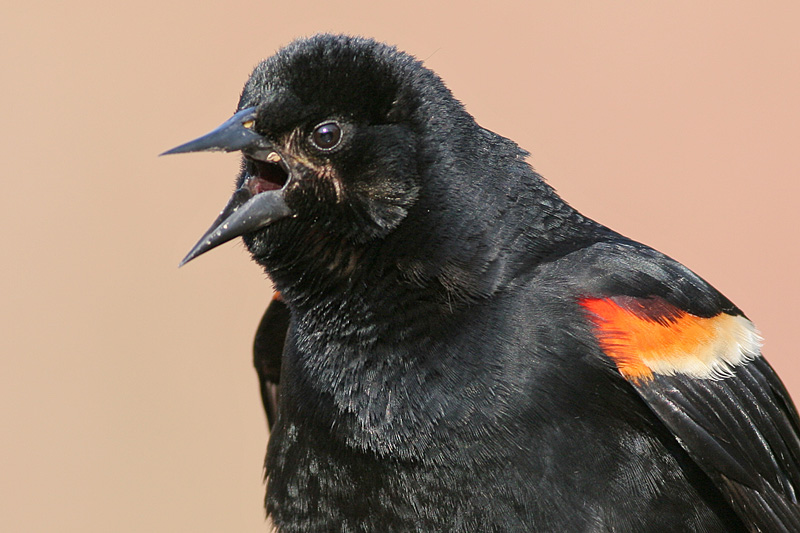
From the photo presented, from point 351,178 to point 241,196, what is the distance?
11.5 inches

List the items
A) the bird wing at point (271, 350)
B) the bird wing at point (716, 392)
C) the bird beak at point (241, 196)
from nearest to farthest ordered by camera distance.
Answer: the bird beak at point (241, 196), the bird wing at point (716, 392), the bird wing at point (271, 350)

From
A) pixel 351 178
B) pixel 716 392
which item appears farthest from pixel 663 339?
pixel 351 178

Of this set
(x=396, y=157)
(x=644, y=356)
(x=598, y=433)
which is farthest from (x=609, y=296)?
(x=396, y=157)

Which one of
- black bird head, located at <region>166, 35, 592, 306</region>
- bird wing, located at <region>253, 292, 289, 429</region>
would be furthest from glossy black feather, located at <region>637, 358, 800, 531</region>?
bird wing, located at <region>253, 292, 289, 429</region>

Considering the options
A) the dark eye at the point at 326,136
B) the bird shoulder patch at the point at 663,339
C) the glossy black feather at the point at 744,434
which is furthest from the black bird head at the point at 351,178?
the glossy black feather at the point at 744,434

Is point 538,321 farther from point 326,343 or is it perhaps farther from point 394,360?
point 326,343

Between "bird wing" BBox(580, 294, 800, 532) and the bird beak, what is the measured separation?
871mm

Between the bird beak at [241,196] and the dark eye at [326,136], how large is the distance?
11 cm

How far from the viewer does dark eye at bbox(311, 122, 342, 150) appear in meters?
2.15

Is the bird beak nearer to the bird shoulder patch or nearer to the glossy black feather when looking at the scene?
the bird shoulder patch

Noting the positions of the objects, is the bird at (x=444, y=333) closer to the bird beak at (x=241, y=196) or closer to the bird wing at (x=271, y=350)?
the bird beak at (x=241, y=196)

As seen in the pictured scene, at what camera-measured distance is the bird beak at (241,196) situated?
2.09 meters

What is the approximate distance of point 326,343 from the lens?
225 cm

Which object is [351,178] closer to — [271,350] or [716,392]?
[716,392]
